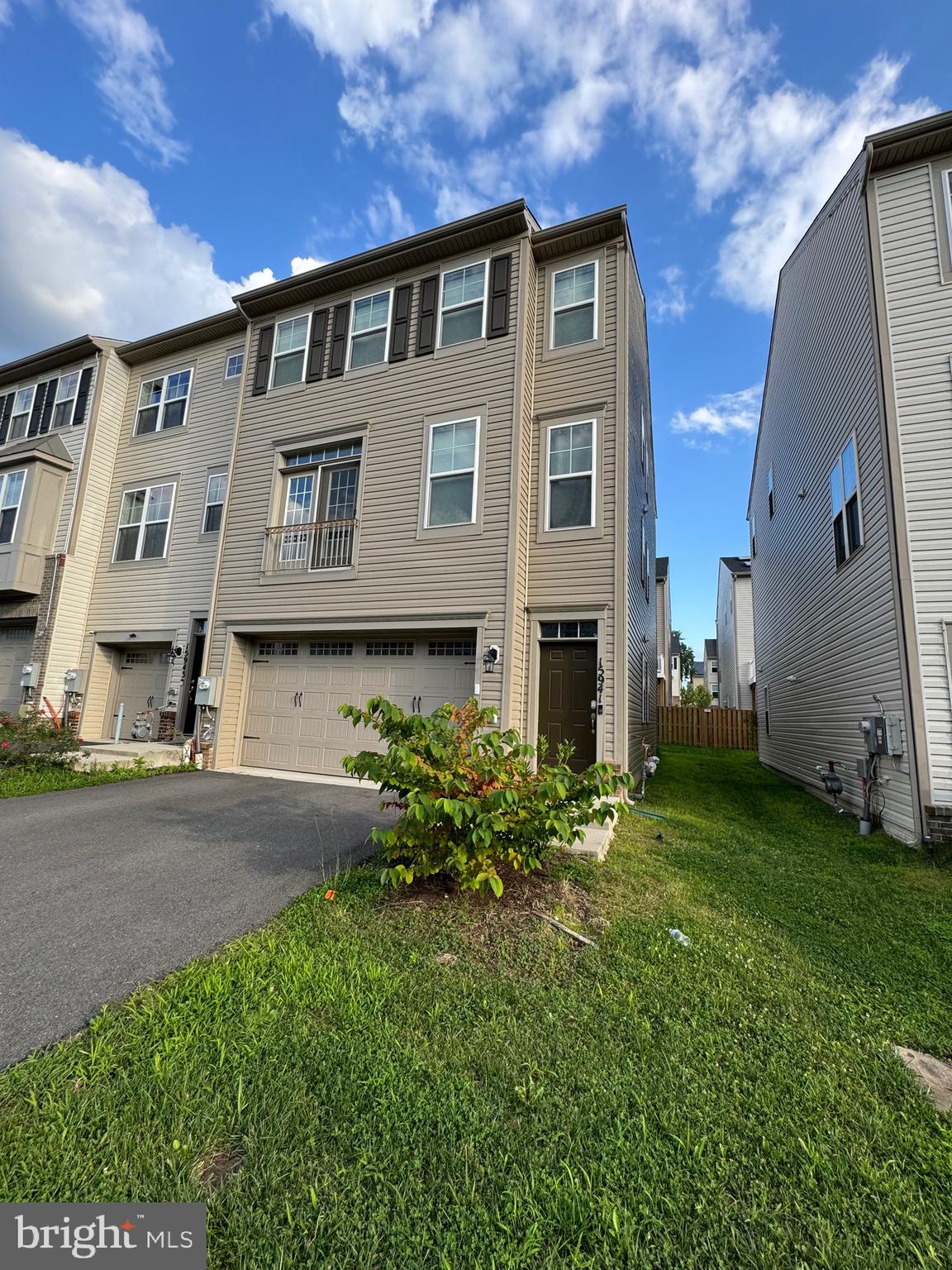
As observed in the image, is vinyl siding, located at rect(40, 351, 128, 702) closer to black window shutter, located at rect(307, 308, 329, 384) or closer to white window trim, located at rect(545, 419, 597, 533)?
black window shutter, located at rect(307, 308, 329, 384)

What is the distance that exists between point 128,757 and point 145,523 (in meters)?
5.70

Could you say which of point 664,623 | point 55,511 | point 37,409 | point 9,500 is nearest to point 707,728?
point 664,623

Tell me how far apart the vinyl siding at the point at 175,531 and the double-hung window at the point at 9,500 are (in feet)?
5.32

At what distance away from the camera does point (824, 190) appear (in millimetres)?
8602

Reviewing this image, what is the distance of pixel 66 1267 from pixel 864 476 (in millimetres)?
9003

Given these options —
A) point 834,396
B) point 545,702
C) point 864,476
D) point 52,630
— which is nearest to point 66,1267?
point 545,702

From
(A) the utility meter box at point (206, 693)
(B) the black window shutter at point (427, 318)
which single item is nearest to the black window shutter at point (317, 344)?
(B) the black window shutter at point (427, 318)

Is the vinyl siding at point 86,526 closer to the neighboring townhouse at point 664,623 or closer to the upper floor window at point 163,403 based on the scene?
the upper floor window at point 163,403

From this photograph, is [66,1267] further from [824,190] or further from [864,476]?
[824,190]

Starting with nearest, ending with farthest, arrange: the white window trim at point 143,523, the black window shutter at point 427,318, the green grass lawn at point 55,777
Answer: the green grass lawn at point 55,777 < the black window shutter at point 427,318 < the white window trim at point 143,523

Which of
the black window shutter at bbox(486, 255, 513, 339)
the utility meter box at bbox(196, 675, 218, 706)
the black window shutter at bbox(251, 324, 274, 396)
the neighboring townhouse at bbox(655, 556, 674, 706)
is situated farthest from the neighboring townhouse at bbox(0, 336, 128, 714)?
the neighboring townhouse at bbox(655, 556, 674, 706)

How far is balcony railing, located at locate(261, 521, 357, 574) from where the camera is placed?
893 centimetres

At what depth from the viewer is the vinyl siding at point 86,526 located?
1127cm

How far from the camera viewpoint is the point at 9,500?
1177 cm
